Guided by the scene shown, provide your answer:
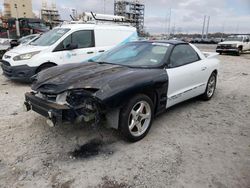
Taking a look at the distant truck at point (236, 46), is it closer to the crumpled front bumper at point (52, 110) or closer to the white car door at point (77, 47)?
the white car door at point (77, 47)

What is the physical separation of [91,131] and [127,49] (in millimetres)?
1806

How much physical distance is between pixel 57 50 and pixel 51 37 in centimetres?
68

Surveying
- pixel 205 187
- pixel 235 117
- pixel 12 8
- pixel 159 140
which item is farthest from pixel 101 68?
pixel 12 8

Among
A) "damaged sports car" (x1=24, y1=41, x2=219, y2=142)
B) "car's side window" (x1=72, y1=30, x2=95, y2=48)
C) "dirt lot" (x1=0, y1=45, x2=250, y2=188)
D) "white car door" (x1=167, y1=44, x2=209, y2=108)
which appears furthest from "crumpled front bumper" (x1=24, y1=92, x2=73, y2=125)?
"car's side window" (x1=72, y1=30, x2=95, y2=48)

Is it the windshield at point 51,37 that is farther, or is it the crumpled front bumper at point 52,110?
the windshield at point 51,37

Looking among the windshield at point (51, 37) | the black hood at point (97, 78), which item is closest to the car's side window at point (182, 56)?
the black hood at point (97, 78)

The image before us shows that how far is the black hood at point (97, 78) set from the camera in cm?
294

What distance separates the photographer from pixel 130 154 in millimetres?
3049

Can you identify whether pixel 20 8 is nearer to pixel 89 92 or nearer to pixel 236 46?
pixel 236 46

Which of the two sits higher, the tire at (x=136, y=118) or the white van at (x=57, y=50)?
the white van at (x=57, y=50)

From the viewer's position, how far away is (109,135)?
11.7ft

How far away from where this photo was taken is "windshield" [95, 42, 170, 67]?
387 centimetres

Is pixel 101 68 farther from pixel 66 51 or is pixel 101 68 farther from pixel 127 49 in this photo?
pixel 66 51

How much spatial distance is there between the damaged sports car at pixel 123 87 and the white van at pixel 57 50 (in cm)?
265
